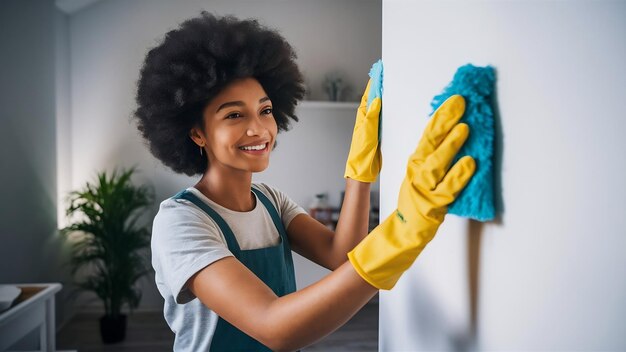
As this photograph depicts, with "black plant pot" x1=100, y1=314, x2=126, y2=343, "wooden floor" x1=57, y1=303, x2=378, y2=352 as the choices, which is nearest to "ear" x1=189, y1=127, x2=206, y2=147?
"wooden floor" x1=57, y1=303, x2=378, y2=352

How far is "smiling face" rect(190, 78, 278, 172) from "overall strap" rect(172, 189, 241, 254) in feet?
0.37

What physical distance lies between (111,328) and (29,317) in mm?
1388

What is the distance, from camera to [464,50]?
0.57 m

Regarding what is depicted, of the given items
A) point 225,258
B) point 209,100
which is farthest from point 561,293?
point 209,100

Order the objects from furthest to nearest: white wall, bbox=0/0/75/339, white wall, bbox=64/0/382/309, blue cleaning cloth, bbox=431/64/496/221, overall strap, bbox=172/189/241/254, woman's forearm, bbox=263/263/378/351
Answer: white wall, bbox=64/0/382/309
white wall, bbox=0/0/75/339
overall strap, bbox=172/189/241/254
woman's forearm, bbox=263/263/378/351
blue cleaning cloth, bbox=431/64/496/221

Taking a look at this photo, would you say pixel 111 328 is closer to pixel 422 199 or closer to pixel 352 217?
pixel 352 217

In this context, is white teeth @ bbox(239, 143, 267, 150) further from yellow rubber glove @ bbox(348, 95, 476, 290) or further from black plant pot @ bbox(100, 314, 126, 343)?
black plant pot @ bbox(100, 314, 126, 343)

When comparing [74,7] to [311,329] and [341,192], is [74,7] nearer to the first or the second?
[341,192]

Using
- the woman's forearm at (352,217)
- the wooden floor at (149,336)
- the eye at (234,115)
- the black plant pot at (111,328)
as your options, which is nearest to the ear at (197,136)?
the eye at (234,115)

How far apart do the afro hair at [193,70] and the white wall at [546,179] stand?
622 millimetres

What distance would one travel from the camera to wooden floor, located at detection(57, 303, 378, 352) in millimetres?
3248

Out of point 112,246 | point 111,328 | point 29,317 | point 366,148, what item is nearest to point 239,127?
point 366,148

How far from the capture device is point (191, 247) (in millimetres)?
881

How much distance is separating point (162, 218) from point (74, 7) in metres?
3.56
